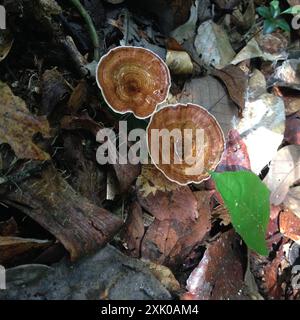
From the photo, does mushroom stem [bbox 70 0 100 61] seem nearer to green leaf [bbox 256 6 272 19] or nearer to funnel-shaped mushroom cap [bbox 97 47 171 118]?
funnel-shaped mushroom cap [bbox 97 47 171 118]

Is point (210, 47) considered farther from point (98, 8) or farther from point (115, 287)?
point (115, 287)

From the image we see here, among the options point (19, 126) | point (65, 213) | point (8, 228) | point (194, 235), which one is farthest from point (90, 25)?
point (194, 235)

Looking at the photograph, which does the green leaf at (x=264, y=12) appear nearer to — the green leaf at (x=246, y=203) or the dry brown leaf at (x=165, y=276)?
the green leaf at (x=246, y=203)

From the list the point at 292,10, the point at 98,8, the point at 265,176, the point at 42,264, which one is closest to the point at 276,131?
the point at 265,176

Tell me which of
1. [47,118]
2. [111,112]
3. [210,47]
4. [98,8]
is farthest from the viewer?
[210,47]

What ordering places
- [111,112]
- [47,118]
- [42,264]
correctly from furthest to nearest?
1. [111,112]
2. [47,118]
3. [42,264]

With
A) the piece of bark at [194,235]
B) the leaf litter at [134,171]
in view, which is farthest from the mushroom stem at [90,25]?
the piece of bark at [194,235]
